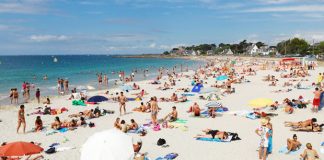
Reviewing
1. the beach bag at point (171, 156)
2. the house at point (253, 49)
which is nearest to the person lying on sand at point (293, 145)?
the beach bag at point (171, 156)

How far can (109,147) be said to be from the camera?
7.58 m

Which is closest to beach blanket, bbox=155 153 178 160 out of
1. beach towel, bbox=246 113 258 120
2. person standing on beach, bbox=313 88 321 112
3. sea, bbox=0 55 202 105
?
beach towel, bbox=246 113 258 120

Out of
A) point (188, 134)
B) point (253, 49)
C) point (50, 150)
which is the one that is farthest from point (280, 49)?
point (50, 150)

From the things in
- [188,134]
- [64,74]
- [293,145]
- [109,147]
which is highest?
[109,147]

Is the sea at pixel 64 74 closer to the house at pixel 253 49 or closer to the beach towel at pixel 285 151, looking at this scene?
the beach towel at pixel 285 151

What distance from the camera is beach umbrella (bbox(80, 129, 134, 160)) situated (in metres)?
7.55

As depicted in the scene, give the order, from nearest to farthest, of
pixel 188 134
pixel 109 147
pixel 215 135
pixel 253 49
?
pixel 109 147
pixel 215 135
pixel 188 134
pixel 253 49

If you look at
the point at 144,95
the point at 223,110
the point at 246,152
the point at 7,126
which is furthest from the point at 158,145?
the point at 144,95

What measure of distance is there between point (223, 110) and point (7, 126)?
10.4 meters

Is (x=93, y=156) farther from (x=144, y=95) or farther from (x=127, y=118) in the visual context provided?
(x=144, y=95)

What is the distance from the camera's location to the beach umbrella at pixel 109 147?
24.8 ft

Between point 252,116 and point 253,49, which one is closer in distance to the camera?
point 252,116

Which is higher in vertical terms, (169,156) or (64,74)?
(169,156)

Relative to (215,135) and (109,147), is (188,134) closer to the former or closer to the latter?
(215,135)
